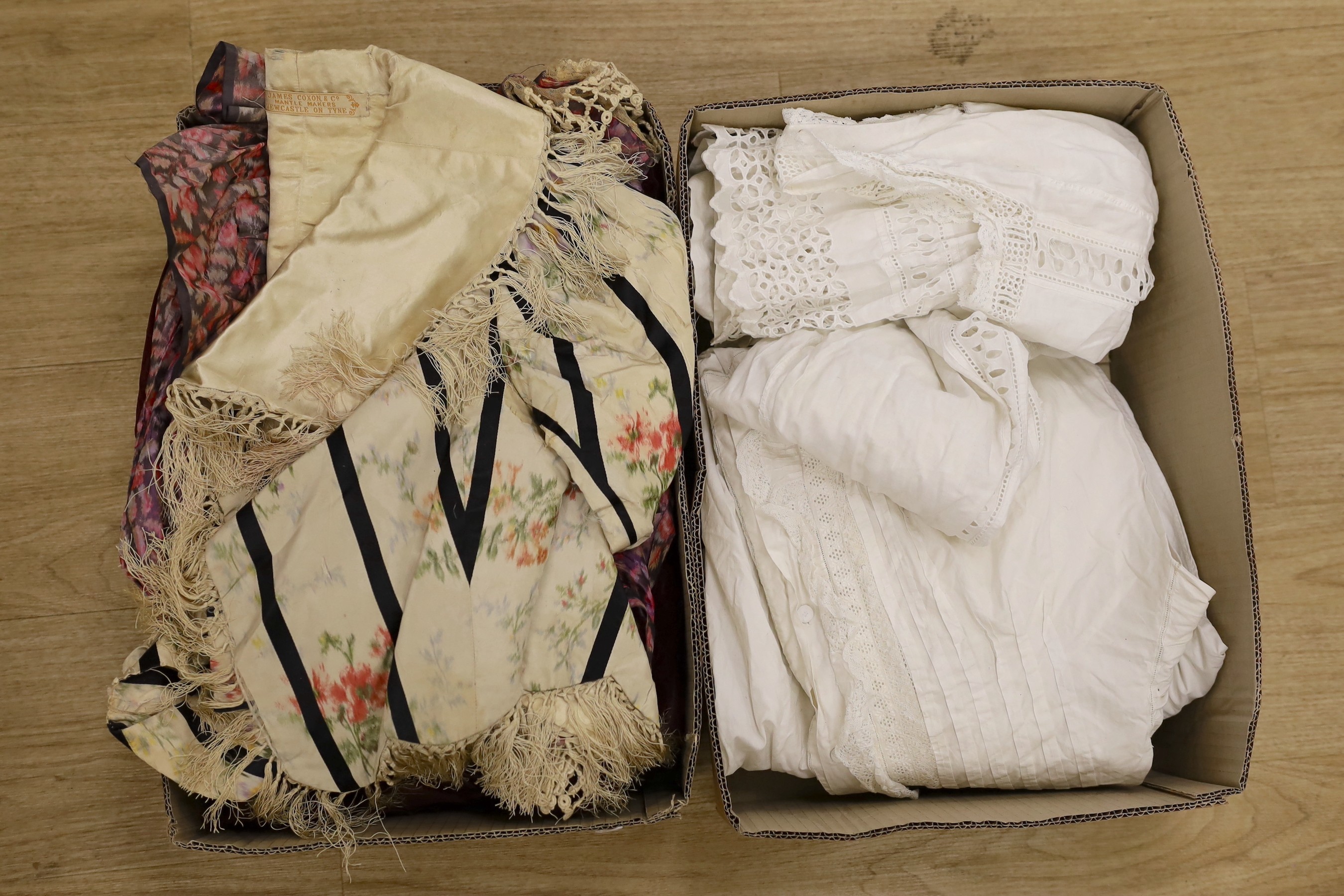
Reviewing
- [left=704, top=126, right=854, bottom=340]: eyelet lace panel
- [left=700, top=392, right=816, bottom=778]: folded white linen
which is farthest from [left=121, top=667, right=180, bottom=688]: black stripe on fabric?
[left=704, top=126, right=854, bottom=340]: eyelet lace panel

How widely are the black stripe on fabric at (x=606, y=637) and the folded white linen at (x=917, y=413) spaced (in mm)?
200

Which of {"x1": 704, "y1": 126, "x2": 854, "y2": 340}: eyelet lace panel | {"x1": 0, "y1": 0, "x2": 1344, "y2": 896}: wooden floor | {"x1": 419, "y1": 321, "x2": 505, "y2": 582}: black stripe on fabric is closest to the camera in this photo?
{"x1": 419, "y1": 321, "x2": 505, "y2": 582}: black stripe on fabric

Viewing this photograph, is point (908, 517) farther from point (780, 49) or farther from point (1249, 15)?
point (1249, 15)

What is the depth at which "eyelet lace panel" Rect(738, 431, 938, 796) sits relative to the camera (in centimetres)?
68

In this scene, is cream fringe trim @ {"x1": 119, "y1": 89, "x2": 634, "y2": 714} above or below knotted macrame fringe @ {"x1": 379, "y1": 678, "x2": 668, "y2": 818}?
above

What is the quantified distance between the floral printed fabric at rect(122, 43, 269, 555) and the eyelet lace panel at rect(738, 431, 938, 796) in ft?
1.57

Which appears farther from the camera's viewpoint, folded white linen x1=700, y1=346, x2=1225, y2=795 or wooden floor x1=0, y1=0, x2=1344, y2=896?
wooden floor x1=0, y1=0, x2=1344, y2=896

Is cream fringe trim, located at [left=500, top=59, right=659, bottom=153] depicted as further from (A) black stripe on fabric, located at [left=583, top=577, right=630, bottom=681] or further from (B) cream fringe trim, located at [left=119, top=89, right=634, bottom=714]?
(A) black stripe on fabric, located at [left=583, top=577, right=630, bottom=681]

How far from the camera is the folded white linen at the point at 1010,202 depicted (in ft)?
2.25

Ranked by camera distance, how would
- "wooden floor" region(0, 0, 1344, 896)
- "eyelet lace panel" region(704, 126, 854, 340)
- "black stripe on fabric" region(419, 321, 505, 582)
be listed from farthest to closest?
"wooden floor" region(0, 0, 1344, 896) → "eyelet lace panel" region(704, 126, 854, 340) → "black stripe on fabric" region(419, 321, 505, 582)

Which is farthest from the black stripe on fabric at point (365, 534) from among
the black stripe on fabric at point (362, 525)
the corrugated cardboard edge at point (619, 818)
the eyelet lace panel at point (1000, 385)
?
the eyelet lace panel at point (1000, 385)

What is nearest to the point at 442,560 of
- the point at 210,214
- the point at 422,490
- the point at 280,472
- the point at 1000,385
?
the point at 422,490

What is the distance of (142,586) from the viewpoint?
2.24 ft

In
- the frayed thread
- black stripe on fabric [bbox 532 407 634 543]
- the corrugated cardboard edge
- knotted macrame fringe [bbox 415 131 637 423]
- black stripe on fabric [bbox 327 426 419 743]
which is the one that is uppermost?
knotted macrame fringe [bbox 415 131 637 423]
